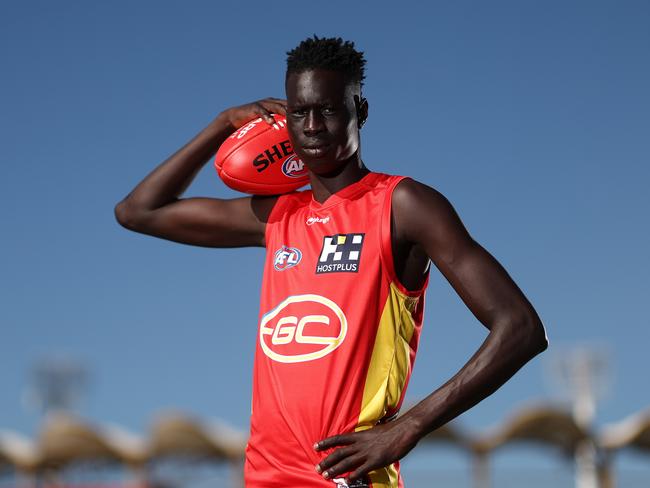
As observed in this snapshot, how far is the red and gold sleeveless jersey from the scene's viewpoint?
3303 millimetres

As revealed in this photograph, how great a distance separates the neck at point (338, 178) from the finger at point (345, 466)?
985 mm

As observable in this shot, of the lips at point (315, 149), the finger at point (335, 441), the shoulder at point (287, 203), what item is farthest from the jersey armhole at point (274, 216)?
the finger at point (335, 441)

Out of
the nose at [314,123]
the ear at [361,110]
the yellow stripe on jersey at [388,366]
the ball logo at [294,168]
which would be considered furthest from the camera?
the ball logo at [294,168]

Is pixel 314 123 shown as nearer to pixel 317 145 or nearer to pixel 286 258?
pixel 317 145

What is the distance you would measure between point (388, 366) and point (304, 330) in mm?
305

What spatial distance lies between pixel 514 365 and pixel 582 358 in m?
51.9

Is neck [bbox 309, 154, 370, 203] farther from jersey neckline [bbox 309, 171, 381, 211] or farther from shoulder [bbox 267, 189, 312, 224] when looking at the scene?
shoulder [bbox 267, 189, 312, 224]

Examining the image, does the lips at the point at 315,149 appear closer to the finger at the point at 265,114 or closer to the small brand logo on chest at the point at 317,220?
the small brand logo on chest at the point at 317,220

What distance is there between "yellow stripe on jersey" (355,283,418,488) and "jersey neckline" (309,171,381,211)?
388 millimetres

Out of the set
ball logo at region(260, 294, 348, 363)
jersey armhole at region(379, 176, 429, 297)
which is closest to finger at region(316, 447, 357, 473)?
ball logo at region(260, 294, 348, 363)

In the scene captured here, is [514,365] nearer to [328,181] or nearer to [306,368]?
[306,368]

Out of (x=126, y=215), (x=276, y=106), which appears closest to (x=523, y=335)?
(x=276, y=106)

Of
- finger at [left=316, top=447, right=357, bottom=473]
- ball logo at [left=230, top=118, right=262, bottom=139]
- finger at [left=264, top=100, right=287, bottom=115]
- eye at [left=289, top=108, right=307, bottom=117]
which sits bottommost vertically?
finger at [left=316, top=447, right=357, bottom=473]

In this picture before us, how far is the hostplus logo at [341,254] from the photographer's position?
11.2 ft
